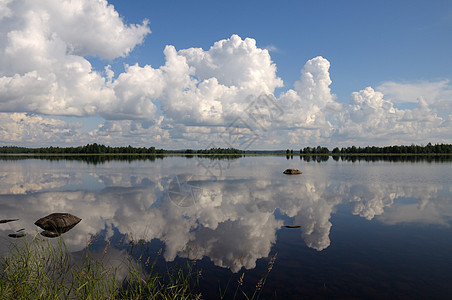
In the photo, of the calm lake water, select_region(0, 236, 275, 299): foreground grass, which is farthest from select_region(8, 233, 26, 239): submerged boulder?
select_region(0, 236, 275, 299): foreground grass

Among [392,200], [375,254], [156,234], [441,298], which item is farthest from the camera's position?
[392,200]

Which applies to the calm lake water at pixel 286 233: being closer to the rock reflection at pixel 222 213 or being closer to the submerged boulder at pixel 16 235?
the rock reflection at pixel 222 213

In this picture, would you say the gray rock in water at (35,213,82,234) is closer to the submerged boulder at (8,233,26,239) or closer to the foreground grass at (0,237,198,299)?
the submerged boulder at (8,233,26,239)

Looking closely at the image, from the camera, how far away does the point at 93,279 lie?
9.82 meters

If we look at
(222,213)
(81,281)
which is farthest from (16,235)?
(222,213)

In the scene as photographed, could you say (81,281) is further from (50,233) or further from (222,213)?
(222,213)

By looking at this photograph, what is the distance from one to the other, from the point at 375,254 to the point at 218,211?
52.3 ft

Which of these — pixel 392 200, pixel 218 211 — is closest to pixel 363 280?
pixel 218 211

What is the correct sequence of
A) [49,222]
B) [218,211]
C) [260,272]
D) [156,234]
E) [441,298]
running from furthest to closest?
[218,211], [49,222], [156,234], [260,272], [441,298]

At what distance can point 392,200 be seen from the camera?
36.3 metres

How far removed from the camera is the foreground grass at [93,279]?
10070 millimetres

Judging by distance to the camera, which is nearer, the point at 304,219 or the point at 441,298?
the point at 441,298

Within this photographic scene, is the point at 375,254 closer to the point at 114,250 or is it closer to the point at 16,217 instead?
the point at 114,250

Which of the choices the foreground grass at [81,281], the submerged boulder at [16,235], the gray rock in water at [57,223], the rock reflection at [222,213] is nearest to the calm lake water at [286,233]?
the rock reflection at [222,213]
